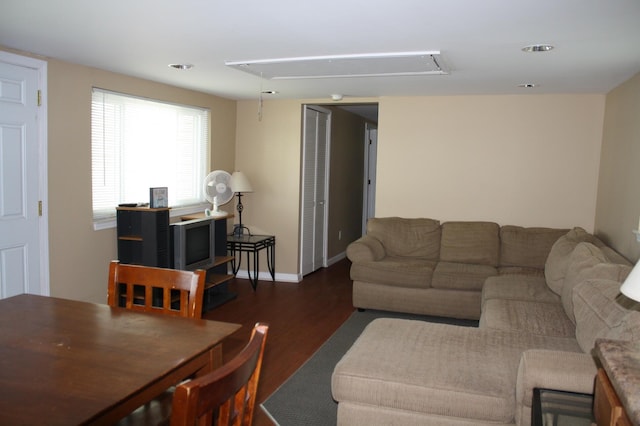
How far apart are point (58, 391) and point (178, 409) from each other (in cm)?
55

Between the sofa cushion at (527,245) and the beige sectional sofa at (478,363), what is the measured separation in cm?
173

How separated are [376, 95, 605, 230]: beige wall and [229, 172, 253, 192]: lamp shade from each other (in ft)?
4.75

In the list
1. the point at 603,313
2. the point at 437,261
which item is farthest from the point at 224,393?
the point at 437,261

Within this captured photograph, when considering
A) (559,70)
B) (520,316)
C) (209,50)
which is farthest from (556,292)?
(209,50)

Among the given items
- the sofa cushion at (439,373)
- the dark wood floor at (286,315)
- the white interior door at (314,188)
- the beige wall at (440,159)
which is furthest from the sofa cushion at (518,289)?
the white interior door at (314,188)

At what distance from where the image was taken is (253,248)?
18.6 feet

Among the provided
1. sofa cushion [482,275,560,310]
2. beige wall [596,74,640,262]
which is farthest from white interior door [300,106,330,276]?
beige wall [596,74,640,262]

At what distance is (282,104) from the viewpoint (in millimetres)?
6098

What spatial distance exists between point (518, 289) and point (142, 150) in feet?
11.3

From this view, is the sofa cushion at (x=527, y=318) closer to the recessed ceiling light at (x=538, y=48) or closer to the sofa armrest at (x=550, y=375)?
A: the sofa armrest at (x=550, y=375)

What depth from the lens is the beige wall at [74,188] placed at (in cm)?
390

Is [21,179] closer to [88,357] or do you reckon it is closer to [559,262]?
[88,357]

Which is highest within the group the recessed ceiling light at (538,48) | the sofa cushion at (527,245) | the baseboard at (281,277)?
the recessed ceiling light at (538,48)

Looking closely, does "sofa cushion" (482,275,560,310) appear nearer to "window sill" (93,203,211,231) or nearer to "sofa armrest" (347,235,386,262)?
"sofa armrest" (347,235,386,262)
